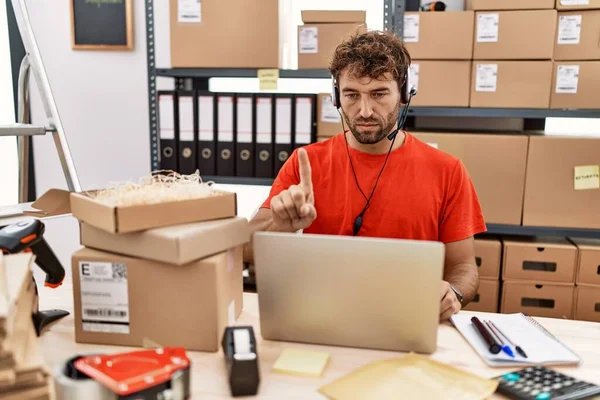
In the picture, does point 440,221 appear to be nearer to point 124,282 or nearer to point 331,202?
point 331,202

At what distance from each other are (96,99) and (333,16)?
4.59ft

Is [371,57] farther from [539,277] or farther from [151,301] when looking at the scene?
[539,277]

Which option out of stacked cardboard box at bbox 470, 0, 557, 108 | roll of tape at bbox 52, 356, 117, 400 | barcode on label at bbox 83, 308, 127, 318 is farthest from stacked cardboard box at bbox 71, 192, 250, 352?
stacked cardboard box at bbox 470, 0, 557, 108

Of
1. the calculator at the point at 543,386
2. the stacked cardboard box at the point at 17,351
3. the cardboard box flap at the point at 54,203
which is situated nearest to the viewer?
the stacked cardboard box at the point at 17,351

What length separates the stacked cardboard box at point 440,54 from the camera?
6.52 feet

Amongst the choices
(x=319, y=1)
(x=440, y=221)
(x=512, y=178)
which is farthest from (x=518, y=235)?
(x=319, y=1)

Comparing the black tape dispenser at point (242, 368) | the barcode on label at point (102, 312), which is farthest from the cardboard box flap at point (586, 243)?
the barcode on label at point (102, 312)

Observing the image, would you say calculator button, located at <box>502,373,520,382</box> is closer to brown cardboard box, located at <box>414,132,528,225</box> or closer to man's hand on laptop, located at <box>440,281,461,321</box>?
man's hand on laptop, located at <box>440,281,461,321</box>

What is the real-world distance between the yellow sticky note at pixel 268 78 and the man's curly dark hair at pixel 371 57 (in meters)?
0.60

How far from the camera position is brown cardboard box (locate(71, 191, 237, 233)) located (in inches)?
35.3

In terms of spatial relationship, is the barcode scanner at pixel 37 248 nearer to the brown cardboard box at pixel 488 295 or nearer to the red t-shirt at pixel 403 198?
the red t-shirt at pixel 403 198

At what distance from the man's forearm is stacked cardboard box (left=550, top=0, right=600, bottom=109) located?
887 mm

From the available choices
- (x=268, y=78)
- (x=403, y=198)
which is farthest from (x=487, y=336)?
(x=268, y=78)

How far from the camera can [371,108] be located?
4.75 ft
